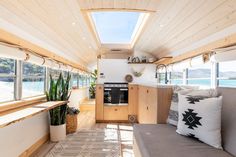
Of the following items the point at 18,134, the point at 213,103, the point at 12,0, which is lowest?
the point at 18,134

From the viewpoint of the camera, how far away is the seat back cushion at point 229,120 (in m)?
1.45

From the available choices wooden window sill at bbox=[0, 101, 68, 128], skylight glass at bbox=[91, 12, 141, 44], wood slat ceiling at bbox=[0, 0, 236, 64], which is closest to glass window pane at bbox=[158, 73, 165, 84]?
skylight glass at bbox=[91, 12, 141, 44]

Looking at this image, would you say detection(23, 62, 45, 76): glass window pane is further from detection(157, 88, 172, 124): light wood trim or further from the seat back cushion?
the seat back cushion

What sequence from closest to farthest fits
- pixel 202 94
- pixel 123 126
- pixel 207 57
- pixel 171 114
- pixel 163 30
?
1. pixel 202 94
2. pixel 171 114
3. pixel 207 57
4. pixel 163 30
5. pixel 123 126

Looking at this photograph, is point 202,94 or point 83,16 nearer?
point 202,94

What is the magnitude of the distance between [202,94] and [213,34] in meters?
1.34

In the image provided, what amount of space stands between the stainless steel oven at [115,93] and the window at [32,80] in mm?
1678

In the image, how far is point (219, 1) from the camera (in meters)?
1.94

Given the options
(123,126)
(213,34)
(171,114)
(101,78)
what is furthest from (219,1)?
(101,78)

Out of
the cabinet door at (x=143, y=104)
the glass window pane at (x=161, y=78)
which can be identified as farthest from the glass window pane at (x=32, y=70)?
the glass window pane at (x=161, y=78)

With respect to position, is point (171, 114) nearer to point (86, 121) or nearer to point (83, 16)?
point (83, 16)

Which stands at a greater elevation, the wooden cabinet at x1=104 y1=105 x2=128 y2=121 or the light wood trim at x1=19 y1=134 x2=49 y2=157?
the wooden cabinet at x1=104 y1=105 x2=128 y2=121

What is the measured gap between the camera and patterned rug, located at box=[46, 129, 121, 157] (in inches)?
106

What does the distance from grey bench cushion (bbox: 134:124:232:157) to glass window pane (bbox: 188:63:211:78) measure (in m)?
1.70
